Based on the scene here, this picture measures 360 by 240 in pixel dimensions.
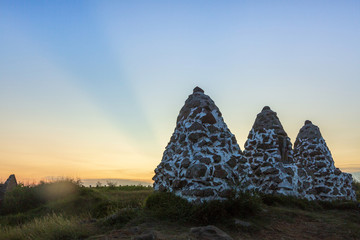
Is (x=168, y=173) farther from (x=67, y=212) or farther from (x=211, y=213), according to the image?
(x=67, y=212)

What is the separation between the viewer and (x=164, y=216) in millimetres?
7129

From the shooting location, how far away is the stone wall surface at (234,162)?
7.71 m

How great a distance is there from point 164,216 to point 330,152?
1172cm

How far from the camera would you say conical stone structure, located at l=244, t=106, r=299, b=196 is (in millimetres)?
11609

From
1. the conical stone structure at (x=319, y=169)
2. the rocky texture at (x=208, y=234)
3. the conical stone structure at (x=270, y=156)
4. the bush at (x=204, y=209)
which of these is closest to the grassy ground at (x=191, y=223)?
the bush at (x=204, y=209)

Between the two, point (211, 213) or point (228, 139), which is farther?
point (228, 139)

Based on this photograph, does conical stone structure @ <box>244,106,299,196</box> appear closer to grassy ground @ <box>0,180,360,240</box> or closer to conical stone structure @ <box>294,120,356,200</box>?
conical stone structure @ <box>294,120,356,200</box>

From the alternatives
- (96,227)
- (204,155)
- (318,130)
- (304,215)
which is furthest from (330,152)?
(96,227)

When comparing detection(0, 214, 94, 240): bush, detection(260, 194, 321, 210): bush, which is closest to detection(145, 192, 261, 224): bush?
detection(0, 214, 94, 240): bush

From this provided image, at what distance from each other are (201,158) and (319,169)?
942 centimetres


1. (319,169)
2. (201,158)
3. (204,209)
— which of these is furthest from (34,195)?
(319,169)

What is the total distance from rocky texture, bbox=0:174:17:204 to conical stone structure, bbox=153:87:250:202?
10692 millimetres

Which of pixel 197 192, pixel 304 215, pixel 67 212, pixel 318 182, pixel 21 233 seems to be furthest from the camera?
pixel 318 182

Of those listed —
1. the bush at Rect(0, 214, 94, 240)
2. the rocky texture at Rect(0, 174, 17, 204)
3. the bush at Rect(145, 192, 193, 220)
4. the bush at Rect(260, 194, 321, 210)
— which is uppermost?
the rocky texture at Rect(0, 174, 17, 204)
